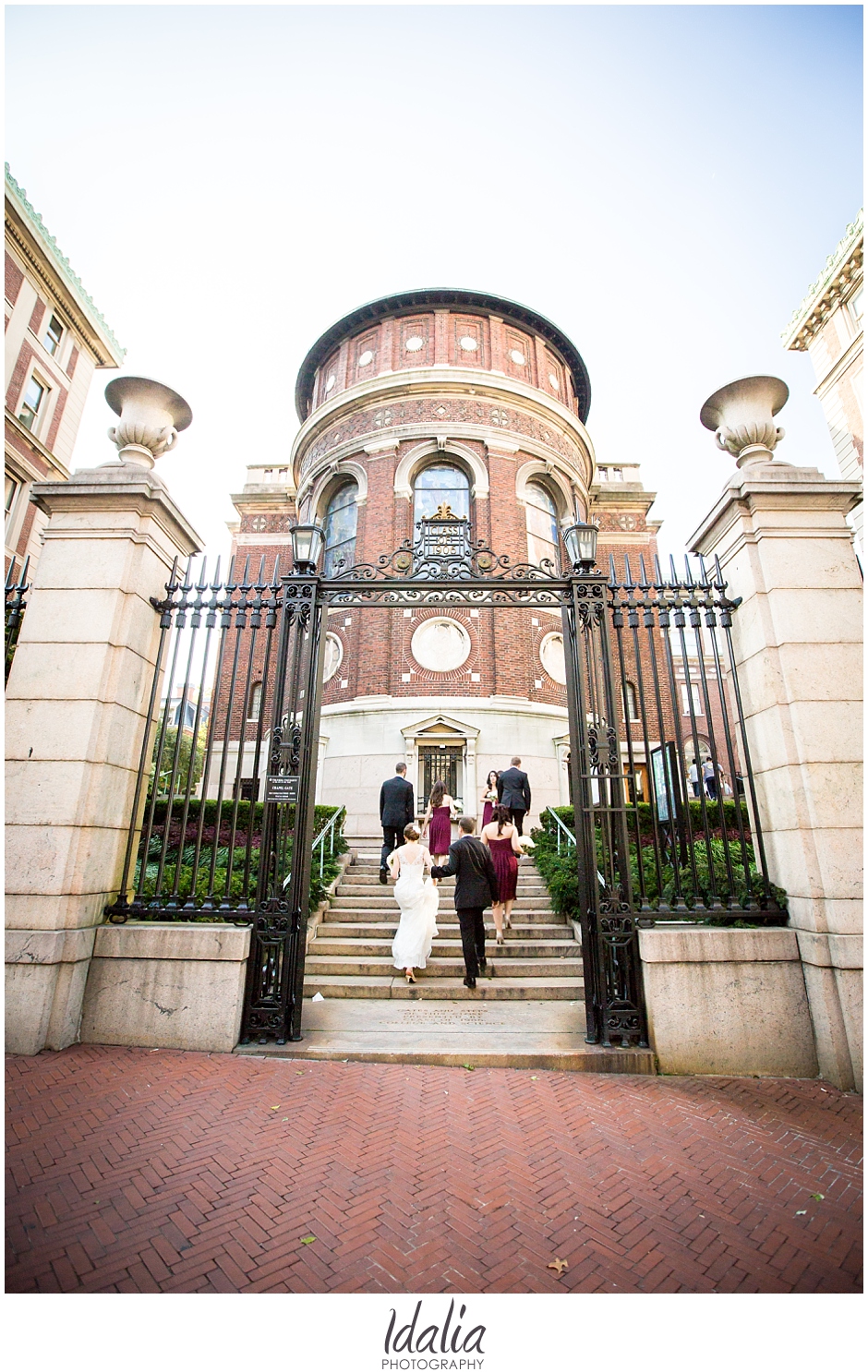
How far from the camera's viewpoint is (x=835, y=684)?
16.7 ft

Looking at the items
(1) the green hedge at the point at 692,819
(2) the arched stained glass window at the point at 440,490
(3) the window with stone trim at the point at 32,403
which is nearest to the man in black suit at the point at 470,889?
(1) the green hedge at the point at 692,819

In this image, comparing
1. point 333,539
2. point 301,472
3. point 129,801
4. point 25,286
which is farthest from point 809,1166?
point 25,286

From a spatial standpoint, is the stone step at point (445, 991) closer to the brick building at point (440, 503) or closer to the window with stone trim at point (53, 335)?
the brick building at point (440, 503)

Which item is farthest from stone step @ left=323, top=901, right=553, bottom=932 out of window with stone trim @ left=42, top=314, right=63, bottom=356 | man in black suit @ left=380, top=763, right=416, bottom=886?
window with stone trim @ left=42, top=314, right=63, bottom=356

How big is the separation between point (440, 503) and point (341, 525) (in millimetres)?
3110

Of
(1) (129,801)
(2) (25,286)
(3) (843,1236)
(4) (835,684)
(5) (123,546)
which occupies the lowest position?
(3) (843,1236)

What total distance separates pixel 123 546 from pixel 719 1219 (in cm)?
626

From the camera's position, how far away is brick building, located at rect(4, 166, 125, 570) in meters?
20.5

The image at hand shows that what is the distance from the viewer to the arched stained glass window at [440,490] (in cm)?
1775

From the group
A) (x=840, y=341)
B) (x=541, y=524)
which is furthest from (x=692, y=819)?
(x=840, y=341)

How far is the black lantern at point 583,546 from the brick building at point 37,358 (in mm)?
19398

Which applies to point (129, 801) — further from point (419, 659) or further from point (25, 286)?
point (25, 286)

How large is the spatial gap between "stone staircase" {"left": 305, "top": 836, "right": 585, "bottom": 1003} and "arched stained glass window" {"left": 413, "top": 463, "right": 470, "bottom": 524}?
38.4 feet
